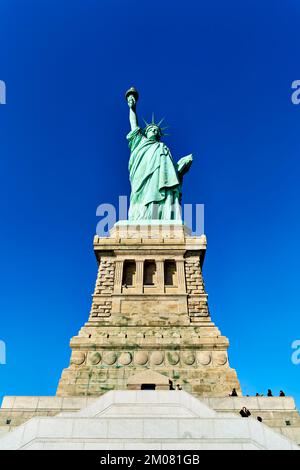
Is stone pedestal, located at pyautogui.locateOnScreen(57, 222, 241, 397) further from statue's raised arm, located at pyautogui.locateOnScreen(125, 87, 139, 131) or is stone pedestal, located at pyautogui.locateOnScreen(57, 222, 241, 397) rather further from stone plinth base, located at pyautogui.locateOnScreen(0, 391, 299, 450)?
statue's raised arm, located at pyautogui.locateOnScreen(125, 87, 139, 131)

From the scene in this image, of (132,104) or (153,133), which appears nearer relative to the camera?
(153,133)

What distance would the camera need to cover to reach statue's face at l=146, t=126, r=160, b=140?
31.2 meters

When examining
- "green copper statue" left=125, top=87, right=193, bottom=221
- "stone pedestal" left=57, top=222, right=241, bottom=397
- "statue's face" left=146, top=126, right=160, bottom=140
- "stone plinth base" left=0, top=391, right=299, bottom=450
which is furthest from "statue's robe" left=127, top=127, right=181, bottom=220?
"stone plinth base" left=0, top=391, right=299, bottom=450

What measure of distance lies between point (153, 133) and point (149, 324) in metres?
17.7

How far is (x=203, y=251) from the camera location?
22000mm

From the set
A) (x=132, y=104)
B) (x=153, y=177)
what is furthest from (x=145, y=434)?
(x=132, y=104)

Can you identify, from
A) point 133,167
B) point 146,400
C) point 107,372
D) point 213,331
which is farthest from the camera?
point 133,167

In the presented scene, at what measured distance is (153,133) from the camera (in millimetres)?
31422

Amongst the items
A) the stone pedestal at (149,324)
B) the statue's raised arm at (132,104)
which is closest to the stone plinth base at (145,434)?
the stone pedestal at (149,324)

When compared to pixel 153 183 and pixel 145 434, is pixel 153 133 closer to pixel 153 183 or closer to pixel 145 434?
pixel 153 183
